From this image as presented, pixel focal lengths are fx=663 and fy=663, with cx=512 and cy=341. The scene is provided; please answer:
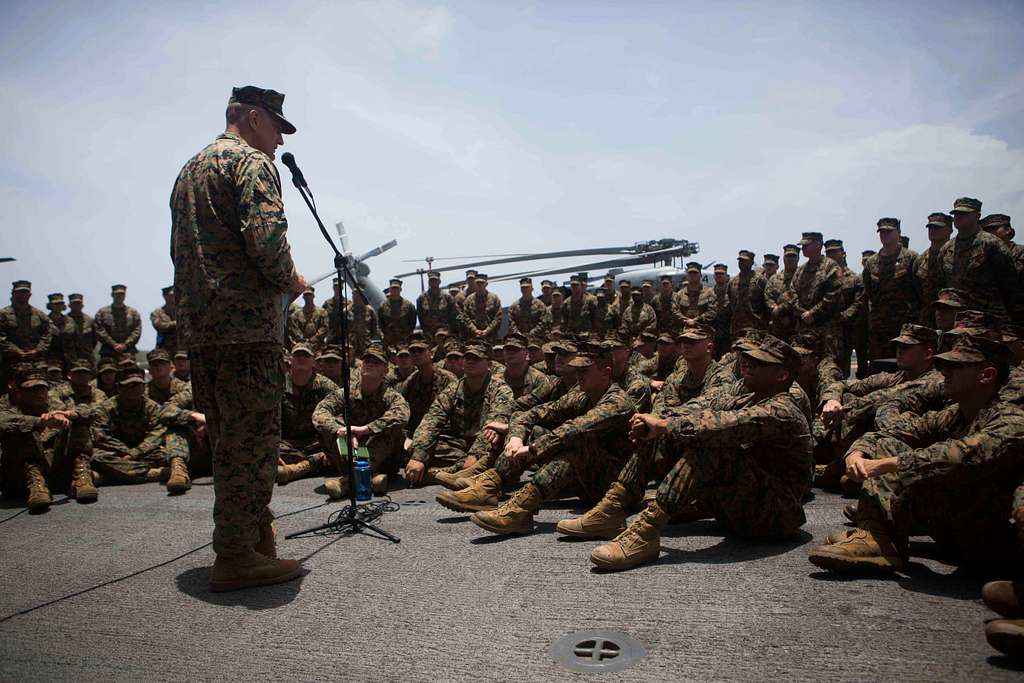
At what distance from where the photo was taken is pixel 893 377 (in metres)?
5.55

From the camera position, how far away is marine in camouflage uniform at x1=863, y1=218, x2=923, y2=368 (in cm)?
855

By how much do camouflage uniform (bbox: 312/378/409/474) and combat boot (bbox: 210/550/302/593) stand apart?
8.07ft

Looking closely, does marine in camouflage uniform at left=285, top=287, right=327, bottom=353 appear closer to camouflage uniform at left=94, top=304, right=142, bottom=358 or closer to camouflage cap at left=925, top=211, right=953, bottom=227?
camouflage uniform at left=94, top=304, right=142, bottom=358

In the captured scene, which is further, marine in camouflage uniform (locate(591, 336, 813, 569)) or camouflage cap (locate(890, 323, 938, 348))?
Result: camouflage cap (locate(890, 323, 938, 348))

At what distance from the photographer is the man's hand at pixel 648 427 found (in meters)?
3.62

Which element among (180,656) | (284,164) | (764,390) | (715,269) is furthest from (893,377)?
(715,269)

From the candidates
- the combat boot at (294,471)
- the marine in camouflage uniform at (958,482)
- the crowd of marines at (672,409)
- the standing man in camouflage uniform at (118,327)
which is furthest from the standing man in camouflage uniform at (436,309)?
the marine in camouflage uniform at (958,482)

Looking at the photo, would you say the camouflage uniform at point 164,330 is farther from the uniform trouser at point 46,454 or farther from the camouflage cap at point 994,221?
the camouflage cap at point 994,221

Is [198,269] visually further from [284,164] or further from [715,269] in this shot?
[715,269]

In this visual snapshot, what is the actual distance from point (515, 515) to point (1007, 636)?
102 inches

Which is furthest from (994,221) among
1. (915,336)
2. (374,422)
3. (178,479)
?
(178,479)

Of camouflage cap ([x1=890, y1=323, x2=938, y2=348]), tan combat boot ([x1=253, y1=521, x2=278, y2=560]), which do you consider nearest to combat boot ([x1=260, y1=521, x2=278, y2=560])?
tan combat boot ([x1=253, y1=521, x2=278, y2=560])

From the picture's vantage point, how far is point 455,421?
650 cm

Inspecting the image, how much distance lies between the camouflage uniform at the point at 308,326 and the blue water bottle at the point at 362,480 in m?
6.43
